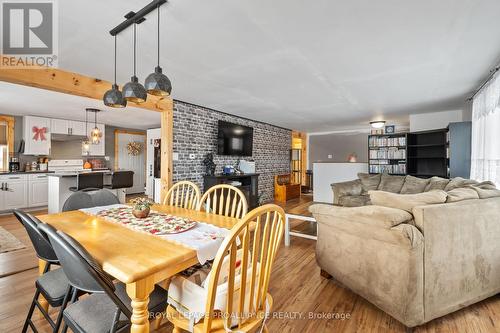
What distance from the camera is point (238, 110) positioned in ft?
17.3

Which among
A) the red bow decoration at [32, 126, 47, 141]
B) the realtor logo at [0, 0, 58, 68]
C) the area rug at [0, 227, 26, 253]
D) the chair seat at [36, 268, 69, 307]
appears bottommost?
the area rug at [0, 227, 26, 253]

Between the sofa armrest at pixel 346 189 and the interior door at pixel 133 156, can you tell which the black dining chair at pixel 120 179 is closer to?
the interior door at pixel 133 156

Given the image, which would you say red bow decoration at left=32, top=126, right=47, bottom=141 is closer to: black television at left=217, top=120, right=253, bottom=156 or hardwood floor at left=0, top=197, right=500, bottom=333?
hardwood floor at left=0, top=197, right=500, bottom=333

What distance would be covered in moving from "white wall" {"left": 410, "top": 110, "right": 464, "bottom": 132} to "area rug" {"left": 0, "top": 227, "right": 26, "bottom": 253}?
793 centimetres

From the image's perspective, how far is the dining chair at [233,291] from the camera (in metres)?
0.99

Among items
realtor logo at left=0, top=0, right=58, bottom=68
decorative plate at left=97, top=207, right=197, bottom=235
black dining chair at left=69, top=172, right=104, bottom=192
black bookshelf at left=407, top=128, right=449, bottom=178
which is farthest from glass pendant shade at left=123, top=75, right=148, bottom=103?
black bookshelf at left=407, top=128, right=449, bottom=178

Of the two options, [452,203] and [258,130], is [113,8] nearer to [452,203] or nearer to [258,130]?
[452,203]

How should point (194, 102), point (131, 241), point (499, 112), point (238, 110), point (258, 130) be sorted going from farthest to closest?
1. point (258, 130)
2. point (238, 110)
3. point (194, 102)
4. point (499, 112)
5. point (131, 241)

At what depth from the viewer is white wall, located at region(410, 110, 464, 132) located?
5.32m

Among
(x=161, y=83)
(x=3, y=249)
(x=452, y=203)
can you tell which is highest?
(x=161, y=83)

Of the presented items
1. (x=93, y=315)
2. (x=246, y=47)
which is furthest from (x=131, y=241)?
(x=246, y=47)

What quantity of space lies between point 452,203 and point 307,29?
1.84 m

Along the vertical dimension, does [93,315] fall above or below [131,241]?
below

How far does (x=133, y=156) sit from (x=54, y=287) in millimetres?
7224
